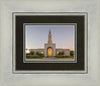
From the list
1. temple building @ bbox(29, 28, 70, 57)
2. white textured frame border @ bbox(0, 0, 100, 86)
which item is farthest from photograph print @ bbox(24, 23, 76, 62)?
white textured frame border @ bbox(0, 0, 100, 86)

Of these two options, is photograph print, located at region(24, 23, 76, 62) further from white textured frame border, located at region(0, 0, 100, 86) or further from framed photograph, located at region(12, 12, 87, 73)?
white textured frame border, located at region(0, 0, 100, 86)

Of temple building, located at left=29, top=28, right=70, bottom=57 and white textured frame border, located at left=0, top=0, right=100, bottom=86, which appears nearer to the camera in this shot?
white textured frame border, located at left=0, top=0, right=100, bottom=86

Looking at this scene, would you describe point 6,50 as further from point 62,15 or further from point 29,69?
point 62,15
